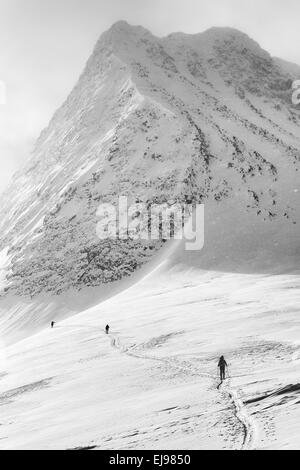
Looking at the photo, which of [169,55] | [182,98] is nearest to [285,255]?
[182,98]

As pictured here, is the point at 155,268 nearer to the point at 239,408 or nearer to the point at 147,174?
the point at 147,174

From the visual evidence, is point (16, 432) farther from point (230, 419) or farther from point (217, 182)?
point (217, 182)

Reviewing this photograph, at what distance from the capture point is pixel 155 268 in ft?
320

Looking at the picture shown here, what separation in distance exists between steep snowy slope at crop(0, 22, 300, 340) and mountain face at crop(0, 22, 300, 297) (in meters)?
0.33

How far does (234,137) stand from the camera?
428 ft
